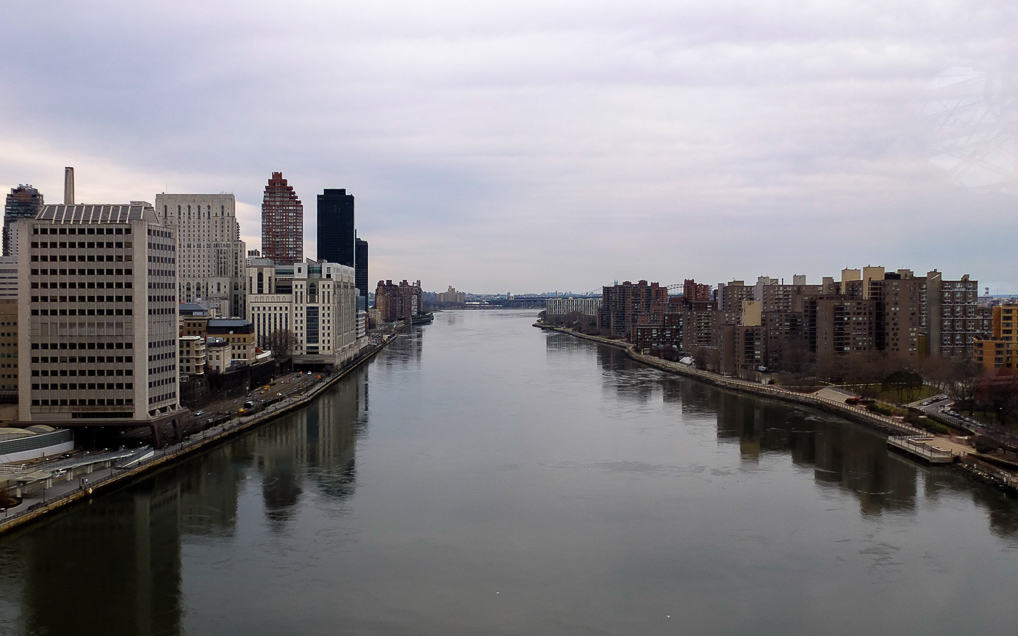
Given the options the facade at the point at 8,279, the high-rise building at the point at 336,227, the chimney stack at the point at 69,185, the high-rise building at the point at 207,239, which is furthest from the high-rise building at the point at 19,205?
the chimney stack at the point at 69,185

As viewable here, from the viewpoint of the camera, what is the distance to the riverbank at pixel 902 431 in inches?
383

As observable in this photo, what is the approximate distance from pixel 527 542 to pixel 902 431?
25.1ft

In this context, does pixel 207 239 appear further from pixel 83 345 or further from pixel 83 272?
pixel 83 345

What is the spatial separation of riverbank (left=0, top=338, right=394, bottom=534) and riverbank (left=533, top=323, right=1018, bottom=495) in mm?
9681

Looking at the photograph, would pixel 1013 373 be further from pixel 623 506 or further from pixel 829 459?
pixel 623 506

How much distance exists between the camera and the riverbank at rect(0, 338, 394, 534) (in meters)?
7.85

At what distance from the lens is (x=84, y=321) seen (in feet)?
36.5

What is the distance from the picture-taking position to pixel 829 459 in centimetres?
1107

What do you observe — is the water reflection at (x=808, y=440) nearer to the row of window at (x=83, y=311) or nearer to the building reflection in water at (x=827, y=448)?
the building reflection in water at (x=827, y=448)

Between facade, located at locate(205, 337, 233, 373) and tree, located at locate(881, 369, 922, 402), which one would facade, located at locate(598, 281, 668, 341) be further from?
facade, located at locate(205, 337, 233, 373)

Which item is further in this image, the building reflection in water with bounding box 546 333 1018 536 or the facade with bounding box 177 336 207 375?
the facade with bounding box 177 336 207 375

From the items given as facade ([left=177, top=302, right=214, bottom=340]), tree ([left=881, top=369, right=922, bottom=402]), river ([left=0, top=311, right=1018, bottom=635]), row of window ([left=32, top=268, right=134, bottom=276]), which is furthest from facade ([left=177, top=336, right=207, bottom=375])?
tree ([left=881, top=369, right=922, bottom=402])

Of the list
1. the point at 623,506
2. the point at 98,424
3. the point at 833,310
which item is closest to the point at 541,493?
the point at 623,506

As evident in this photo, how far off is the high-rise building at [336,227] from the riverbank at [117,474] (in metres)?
41.0
